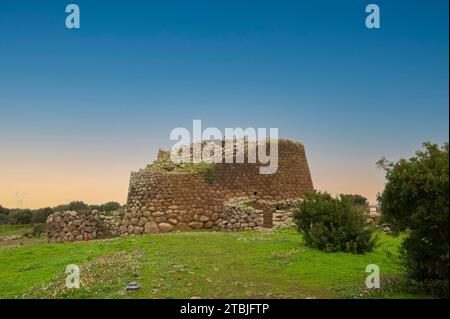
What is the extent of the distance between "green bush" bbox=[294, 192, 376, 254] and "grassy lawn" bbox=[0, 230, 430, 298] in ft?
1.31

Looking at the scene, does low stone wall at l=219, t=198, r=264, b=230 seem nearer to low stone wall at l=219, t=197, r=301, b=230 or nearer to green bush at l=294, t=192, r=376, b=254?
low stone wall at l=219, t=197, r=301, b=230

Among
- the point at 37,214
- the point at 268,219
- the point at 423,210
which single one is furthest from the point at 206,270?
the point at 37,214

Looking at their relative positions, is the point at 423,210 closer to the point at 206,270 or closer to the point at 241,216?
the point at 206,270

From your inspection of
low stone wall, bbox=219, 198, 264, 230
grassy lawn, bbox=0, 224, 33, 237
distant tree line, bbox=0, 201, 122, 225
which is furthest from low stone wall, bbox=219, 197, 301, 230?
distant tree line, bbox=0, 201, 122, 225

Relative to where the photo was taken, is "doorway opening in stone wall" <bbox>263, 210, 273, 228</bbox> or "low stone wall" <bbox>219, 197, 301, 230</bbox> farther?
"doorway opening in stone wall" <bbox>263, 210, 273, 228</bbox>

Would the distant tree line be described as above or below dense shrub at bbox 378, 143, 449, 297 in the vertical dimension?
below

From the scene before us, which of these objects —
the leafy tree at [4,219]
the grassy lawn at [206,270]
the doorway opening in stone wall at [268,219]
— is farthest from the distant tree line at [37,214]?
the grassy lawn at [206,270]

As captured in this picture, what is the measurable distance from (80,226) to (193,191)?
5857mm

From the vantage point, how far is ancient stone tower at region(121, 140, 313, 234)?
80.9 ft

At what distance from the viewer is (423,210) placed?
8203 millimetres

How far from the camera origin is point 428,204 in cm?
825

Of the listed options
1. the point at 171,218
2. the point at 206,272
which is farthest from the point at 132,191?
the point at 206,272
